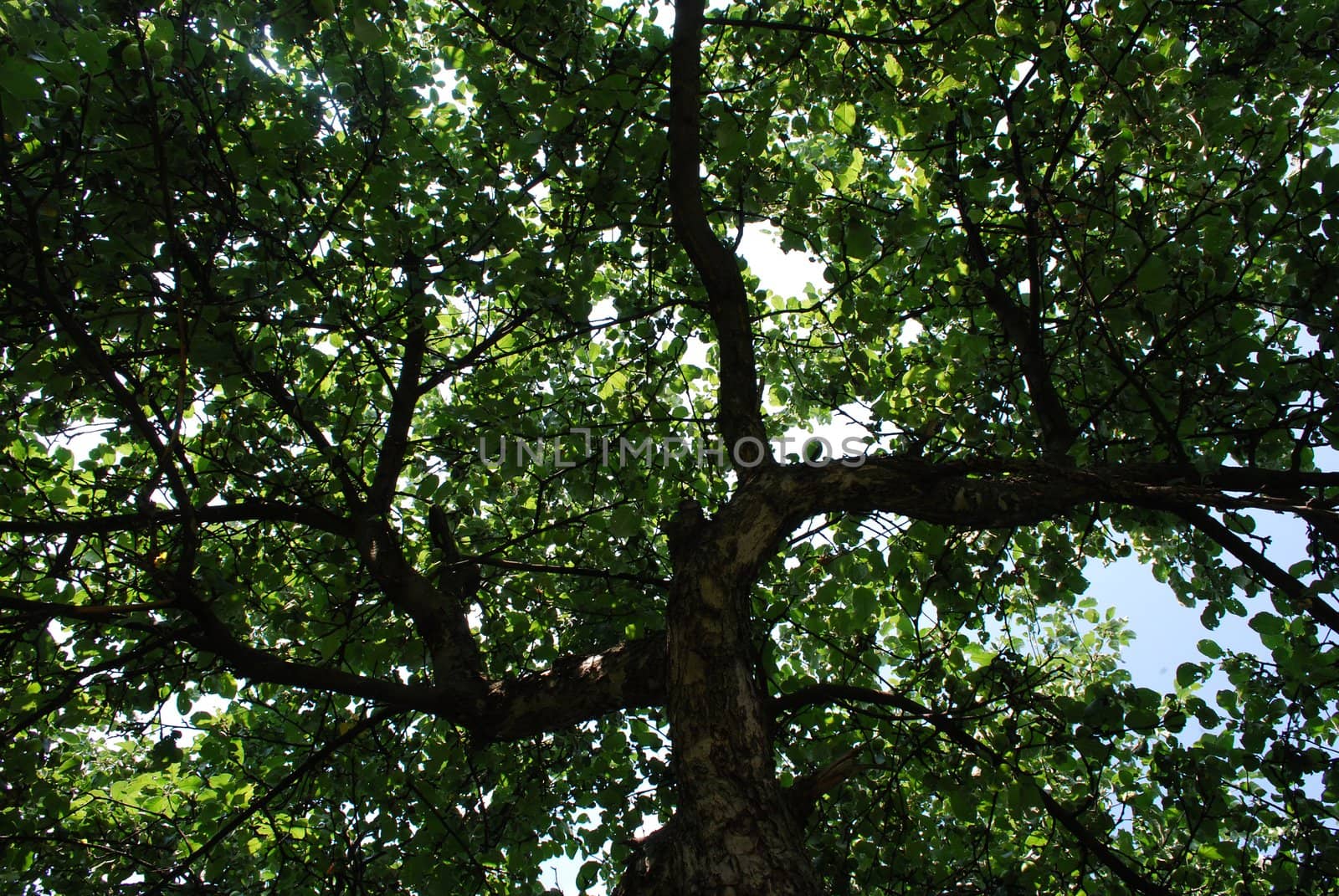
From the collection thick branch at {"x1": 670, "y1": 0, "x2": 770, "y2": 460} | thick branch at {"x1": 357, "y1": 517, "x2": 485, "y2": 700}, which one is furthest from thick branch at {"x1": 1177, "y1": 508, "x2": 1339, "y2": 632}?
thick branch at {"x1": 357, "y1": 517, "x2": 485, "y2": 700}

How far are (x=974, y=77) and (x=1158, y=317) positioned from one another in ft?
6.68

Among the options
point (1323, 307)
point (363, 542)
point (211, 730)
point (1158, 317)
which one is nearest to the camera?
point (1323, 307)

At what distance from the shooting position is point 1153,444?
4516 millimetres

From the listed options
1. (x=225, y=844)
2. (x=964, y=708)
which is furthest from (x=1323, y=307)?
(x=225, y=844)

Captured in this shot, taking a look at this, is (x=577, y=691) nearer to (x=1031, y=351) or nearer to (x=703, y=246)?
(x=703, y=246)

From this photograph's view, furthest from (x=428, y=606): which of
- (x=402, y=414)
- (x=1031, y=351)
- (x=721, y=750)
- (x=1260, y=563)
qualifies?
(x=1260, y=563)

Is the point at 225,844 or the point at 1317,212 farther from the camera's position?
the point at 225,844

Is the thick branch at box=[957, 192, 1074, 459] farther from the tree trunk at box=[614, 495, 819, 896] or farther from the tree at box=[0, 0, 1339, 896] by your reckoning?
the tree trunk at box=[614, 495, 819, 896]

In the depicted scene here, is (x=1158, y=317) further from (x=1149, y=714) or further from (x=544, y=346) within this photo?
(x=544, y=346)

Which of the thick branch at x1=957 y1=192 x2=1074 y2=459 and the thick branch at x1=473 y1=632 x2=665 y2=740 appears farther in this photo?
the thick branch at x1=957 y1=192 x2=1074 y2=459

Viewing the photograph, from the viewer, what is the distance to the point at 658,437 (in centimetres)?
565

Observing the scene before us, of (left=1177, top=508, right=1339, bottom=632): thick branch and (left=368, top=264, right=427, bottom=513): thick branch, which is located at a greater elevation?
(left=368, top=264, right=427, bottom=513): thick branch

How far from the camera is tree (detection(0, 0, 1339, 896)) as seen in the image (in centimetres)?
345

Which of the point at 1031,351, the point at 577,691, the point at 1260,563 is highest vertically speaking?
the point at 1031,351
